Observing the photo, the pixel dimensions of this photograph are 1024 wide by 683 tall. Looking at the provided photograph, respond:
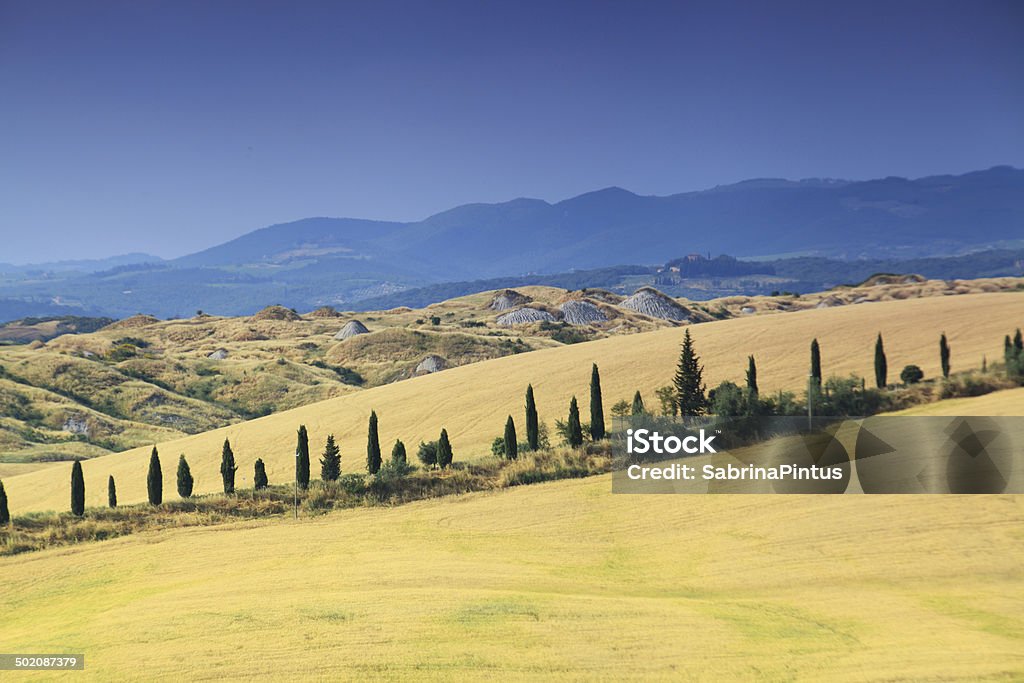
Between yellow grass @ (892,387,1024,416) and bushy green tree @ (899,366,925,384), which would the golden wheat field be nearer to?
bushy green tree @ (899,366,925,384)

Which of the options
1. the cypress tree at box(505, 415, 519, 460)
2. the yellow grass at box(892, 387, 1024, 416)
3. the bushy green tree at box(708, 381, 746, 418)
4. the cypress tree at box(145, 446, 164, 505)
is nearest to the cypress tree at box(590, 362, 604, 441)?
the cypress tree at box(505, 415, 519, 460)

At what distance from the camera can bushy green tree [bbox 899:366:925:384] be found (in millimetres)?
60219

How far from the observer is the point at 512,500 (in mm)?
46562

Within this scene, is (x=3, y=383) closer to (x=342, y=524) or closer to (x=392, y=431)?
(x=392, y=431)

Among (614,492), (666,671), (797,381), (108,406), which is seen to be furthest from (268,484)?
(108,406)

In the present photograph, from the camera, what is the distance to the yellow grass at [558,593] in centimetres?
2600

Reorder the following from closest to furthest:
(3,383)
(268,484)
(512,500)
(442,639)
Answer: (442,639) < (512,500) < (268,484) < (3,383)

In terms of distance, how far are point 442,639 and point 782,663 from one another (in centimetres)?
1043

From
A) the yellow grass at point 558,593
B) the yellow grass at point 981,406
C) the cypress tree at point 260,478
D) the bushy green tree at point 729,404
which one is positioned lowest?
the yellow grass at point 558,593

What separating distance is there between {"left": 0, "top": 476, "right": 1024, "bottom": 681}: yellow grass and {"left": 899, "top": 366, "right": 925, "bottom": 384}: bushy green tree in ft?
70.0

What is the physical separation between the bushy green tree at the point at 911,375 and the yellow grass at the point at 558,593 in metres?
21.3

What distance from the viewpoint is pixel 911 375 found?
60.3m

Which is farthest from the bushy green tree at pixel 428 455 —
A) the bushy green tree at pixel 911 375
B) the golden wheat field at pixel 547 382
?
the bushy green tree at pixel 911 375

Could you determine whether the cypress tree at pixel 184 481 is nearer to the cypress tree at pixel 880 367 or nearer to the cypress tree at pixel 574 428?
the cypress tree at pixel 574 428
